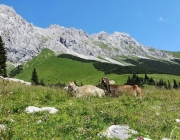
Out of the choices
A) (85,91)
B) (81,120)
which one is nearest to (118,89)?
(85,91)

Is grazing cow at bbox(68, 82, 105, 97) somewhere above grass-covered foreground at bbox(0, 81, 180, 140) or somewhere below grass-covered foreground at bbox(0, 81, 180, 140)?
above

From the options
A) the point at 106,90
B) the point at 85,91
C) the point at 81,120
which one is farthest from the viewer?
the point at 106,90

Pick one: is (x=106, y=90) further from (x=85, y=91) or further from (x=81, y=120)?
(x=81, y=120)

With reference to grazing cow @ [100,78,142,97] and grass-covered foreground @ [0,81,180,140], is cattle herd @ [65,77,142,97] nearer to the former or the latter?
grazing cow @ [100,78,142,97]

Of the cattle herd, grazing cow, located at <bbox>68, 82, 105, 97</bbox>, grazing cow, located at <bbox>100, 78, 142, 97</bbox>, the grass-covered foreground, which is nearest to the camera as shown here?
the grass-covered foreground

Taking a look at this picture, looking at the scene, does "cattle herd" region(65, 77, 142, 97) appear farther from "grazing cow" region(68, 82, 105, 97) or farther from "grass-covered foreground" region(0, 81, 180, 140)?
"grass-covered foreground" region(0, 81, 180, 140)

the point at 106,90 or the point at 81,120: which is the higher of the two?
the point at 106,90

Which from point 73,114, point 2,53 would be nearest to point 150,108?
point 73,114

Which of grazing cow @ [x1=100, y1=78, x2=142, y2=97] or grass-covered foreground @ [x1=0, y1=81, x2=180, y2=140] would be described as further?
grazing cow @ [x1=100, y1=78, x2=142, y2=97]

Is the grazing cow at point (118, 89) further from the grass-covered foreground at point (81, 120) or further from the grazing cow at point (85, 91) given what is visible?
the grass-covered foreground at point (81, 120)

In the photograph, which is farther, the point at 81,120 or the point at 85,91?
the point at 85,91

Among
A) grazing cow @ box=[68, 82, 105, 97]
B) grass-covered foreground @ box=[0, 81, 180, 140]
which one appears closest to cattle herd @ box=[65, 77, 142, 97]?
grazing cow @ box=[68, 82, 105, 97]

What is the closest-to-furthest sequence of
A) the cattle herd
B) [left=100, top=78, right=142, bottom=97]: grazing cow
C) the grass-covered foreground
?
the grass-covered foreground
the cattle herd
[left=100, top=78, right=142, bottom=97]: grazing cow

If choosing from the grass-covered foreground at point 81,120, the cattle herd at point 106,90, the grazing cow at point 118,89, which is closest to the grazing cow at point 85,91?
the cattle herd at point 106,90
